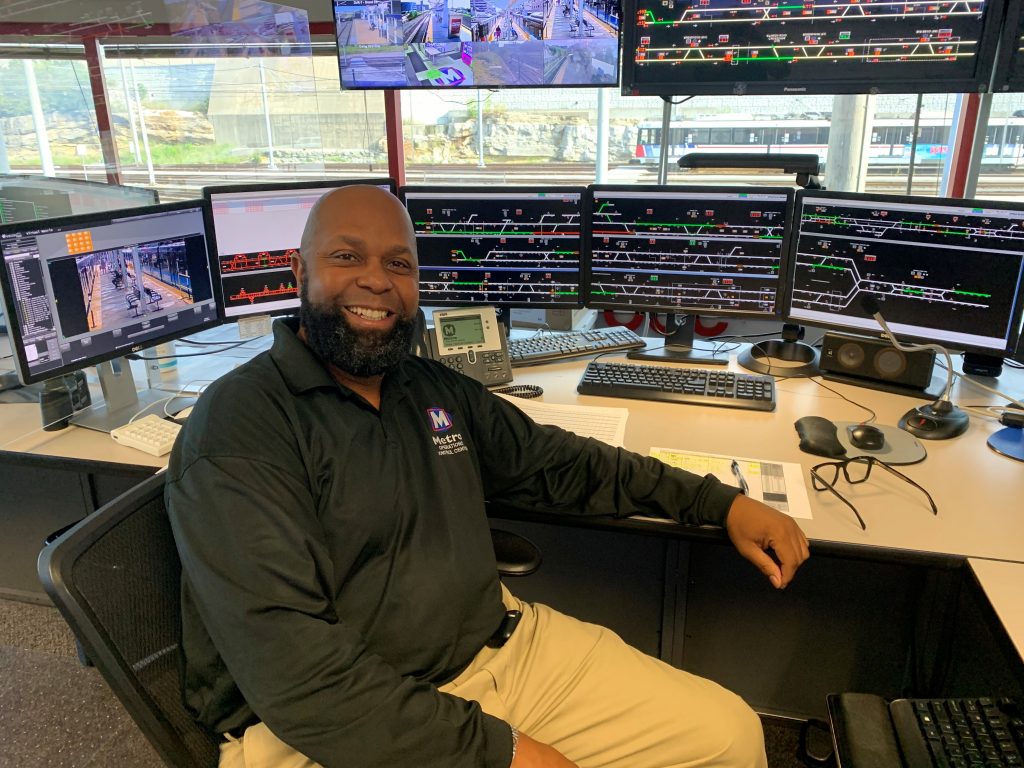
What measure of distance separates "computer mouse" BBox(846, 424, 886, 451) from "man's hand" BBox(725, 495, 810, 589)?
0.42 meters

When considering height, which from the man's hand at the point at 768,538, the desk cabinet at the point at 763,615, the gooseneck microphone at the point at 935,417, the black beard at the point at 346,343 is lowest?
the desk cabinet at the point at 763,615

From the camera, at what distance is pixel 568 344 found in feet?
7.79

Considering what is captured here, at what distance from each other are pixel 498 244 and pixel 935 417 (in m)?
1.28

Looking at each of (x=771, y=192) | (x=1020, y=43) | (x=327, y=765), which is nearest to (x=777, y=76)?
(x=771, y=192)

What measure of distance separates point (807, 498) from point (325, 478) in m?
0.96

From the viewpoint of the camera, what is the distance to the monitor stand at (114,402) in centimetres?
195

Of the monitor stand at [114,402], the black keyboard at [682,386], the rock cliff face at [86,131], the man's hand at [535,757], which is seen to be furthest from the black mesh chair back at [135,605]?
the rock cliff face at [86,131]

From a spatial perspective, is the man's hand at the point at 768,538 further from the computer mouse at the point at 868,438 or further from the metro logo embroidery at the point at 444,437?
the metro logo embroidery at the point at 444,437

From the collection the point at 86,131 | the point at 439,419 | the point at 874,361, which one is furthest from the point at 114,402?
the point at 86,131

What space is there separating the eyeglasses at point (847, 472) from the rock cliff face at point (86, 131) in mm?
3810

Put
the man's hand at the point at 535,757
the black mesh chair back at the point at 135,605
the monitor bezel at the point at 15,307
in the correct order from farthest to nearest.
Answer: the monitor bezel at the point at 15,307, the man's hand at the point at 535,757, the black mesh chair back at the point at 135,605

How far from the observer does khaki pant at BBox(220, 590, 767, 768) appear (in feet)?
4.28

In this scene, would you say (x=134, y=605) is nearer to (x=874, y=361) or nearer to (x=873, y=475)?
(x=873, y=475)

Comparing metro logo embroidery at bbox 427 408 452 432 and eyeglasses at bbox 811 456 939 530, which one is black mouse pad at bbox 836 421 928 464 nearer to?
eyeglasses at bbox 811 456 939 530
